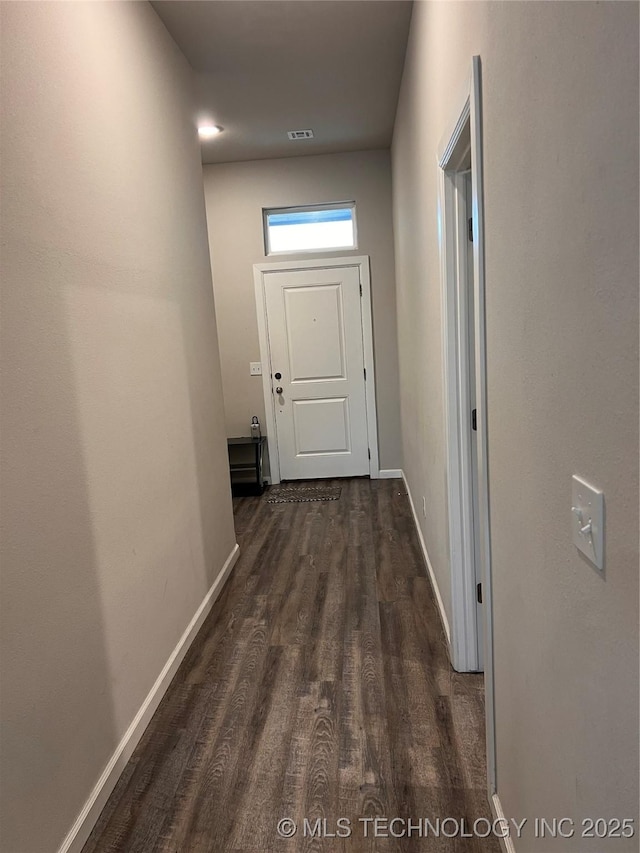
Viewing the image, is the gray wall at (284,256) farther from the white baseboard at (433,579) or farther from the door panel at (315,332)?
the white baseboard at (433,579)

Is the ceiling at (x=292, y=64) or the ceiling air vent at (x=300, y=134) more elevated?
the ceiling air vent at (x=300, y=134)

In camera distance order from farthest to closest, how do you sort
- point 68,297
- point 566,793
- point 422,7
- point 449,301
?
point 422,7
point 449,301
point 68,297
point 566,793

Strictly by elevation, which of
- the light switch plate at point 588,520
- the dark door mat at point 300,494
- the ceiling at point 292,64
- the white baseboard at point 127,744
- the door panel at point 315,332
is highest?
the ceiling at point 292,64

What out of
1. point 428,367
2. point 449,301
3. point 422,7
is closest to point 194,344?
point 428,367

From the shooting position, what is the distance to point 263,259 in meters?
4.87

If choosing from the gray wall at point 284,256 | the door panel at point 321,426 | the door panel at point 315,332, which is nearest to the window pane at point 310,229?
the gray wall at point 284,256

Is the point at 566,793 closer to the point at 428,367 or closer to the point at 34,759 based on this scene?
the point at 34,759

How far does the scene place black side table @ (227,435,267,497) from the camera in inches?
194

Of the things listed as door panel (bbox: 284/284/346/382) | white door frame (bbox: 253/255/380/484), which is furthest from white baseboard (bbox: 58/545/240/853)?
door panel (bbox: 284/284/346/382)

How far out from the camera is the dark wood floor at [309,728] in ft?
5.19

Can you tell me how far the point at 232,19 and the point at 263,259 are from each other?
2.35 metres

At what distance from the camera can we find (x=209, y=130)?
395 cm

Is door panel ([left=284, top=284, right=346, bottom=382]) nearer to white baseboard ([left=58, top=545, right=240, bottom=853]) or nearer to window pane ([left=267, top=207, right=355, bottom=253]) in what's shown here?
window pane ([left=267, top=207, right=355, bottom=253])

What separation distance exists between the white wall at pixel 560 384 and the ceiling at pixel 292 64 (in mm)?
1364
